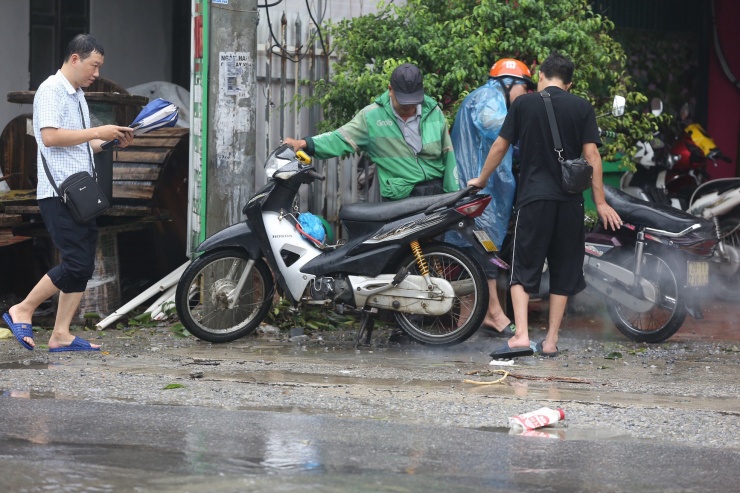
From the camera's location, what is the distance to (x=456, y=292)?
7684mm

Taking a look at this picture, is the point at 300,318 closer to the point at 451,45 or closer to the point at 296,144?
the point at 296,144

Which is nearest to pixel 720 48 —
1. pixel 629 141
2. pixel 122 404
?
pixel 629 141

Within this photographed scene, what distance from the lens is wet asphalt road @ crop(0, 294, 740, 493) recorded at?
14.9 feet

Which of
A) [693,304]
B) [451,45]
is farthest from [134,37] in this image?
[693,304]

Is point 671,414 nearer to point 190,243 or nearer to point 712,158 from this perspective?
point 190,243

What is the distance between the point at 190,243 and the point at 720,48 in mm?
7230

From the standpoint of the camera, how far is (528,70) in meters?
8.59

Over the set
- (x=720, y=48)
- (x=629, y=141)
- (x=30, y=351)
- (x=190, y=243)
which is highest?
(x=720, y=48)

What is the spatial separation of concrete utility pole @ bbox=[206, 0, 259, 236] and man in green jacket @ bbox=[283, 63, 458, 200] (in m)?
0.53

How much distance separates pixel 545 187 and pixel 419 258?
94 cm

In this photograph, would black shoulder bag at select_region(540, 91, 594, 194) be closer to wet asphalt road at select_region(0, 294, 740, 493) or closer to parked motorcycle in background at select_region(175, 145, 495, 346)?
parked motorcycle in background at select_region(175, 145, 495, 346)

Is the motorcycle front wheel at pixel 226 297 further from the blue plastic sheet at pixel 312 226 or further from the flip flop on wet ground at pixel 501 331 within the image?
the flip flop on wet ground at pixel 501 331

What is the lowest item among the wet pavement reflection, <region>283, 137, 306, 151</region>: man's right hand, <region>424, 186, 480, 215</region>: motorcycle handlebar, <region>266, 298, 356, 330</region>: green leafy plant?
<region>266, 298, 356, 330</region>: green leafy plant

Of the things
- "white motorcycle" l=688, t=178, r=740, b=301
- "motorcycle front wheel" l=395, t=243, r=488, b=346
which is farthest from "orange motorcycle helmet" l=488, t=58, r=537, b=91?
"white motorcycle" l=688, t=178, r=740, b=301
